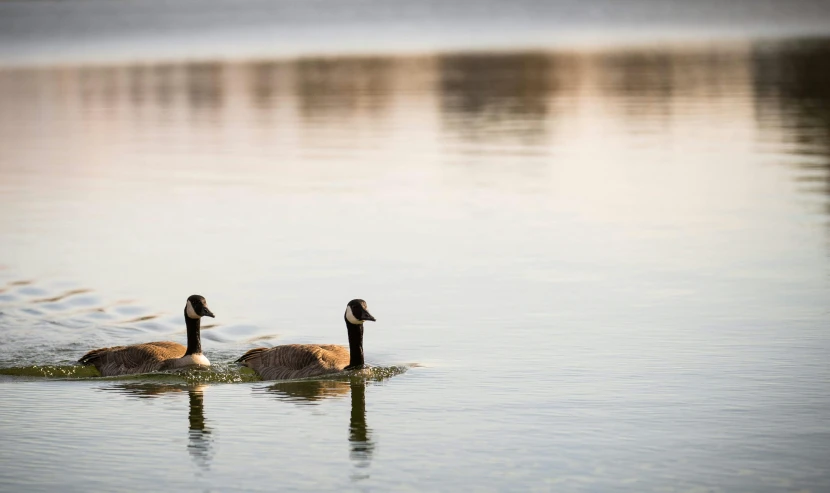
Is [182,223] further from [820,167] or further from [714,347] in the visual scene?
[820,167]

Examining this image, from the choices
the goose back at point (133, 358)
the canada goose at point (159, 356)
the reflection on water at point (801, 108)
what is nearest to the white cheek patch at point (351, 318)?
the canada goose at point (159, 356)

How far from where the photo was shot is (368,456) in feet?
39.7

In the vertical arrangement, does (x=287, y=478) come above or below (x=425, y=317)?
below

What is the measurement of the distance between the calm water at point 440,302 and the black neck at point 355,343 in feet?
1.69

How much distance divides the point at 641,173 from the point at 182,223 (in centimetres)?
1203

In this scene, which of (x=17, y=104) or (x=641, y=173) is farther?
(x=17, y=104)

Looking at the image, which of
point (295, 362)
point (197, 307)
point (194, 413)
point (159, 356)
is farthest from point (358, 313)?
point (159, 356)

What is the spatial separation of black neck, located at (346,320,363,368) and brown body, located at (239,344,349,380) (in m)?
0.16

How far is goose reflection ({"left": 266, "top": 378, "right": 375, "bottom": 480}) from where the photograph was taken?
1262 cm

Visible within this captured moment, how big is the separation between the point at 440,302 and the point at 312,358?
408 centimetres

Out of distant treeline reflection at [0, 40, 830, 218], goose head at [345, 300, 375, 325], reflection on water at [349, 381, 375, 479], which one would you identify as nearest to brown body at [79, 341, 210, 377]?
goose head at [345, 300, 375, 325]

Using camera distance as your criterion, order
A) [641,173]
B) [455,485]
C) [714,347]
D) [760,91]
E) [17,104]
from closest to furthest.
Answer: [455,485]
[714,347]
[641,173]
[760,91]
[17,104]

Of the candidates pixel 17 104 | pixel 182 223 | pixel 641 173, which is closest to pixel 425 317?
pixel 182 223

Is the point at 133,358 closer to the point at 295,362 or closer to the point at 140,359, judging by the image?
the point at 140,359
